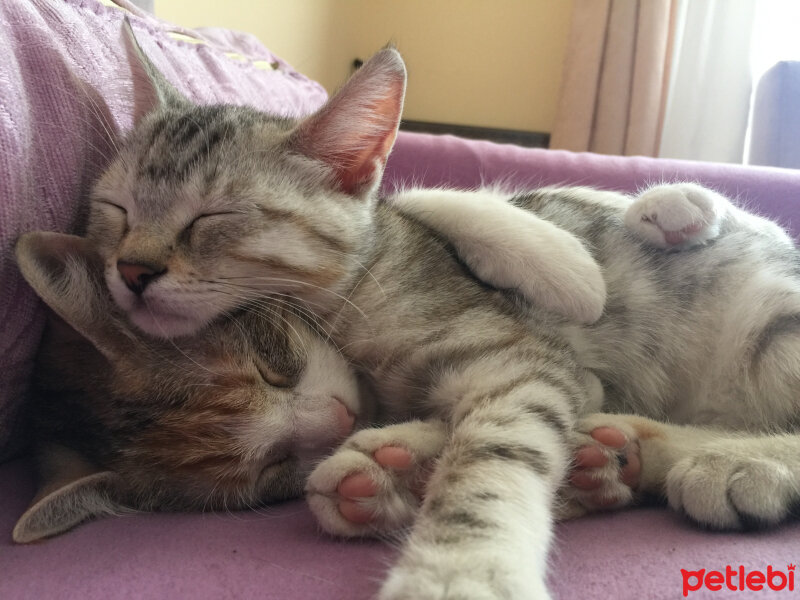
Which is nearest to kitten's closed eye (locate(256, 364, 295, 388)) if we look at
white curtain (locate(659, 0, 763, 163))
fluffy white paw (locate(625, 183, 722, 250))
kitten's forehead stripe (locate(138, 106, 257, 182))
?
kitten's forehead stripe (locate(138, 106, 257, 182))

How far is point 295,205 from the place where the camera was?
84 cm

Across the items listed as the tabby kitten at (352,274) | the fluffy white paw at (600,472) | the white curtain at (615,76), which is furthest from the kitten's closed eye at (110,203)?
the white curtain at (615,76)

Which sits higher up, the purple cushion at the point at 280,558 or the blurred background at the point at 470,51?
the blurred background at the point at 470,51

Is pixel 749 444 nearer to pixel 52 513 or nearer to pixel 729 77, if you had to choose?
pixel 52 513

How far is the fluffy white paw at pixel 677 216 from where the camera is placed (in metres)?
0.98

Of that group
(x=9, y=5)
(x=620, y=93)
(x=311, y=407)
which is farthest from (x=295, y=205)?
Answer: (x=620, y=93)

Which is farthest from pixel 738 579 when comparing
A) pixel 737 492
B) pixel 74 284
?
pixel 74 284

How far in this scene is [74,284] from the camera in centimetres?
75

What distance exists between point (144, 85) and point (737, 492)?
1015 mm

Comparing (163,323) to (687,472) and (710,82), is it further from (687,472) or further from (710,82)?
(710,82)

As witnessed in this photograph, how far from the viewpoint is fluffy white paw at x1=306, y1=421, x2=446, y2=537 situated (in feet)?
2.23

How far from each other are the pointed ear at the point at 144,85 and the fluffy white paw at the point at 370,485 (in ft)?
2.09

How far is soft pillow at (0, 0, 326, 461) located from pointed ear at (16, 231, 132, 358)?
0.03 meters

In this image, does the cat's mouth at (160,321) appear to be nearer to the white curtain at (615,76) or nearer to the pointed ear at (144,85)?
the pointed ear at (144,85)
